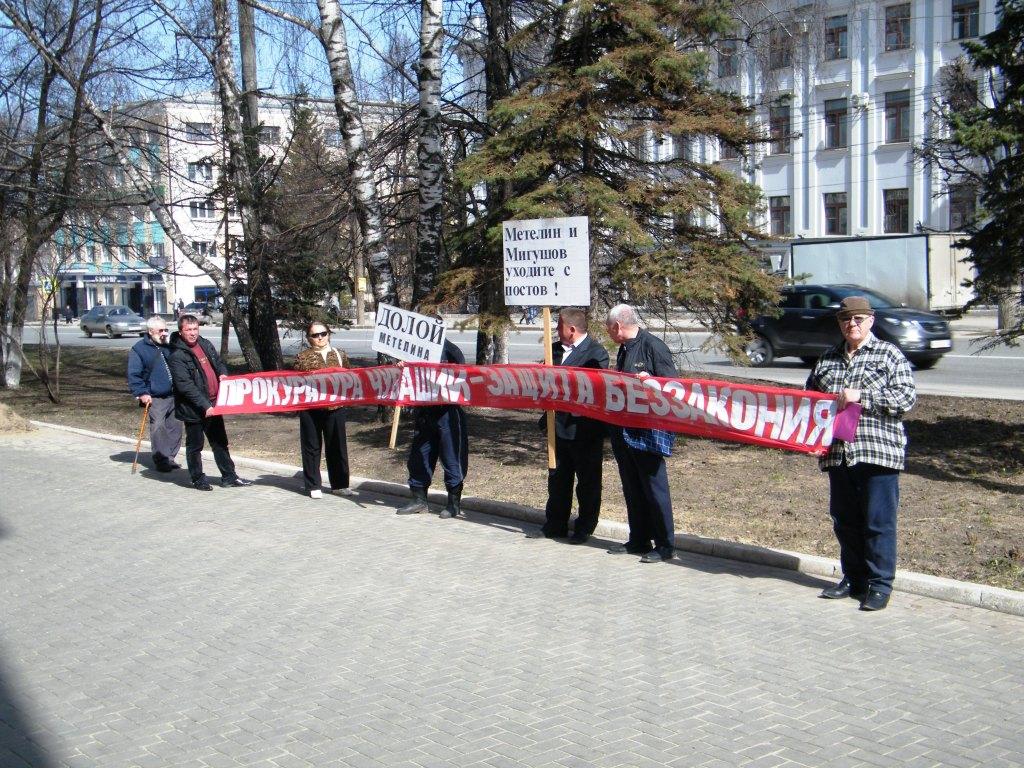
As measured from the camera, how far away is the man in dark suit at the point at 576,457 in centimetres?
862

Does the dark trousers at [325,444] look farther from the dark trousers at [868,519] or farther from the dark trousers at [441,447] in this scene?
the dark trousers at [868,519]

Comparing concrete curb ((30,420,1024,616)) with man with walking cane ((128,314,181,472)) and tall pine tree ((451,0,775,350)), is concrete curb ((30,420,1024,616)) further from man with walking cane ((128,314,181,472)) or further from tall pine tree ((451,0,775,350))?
tall pine tree ((451,0,775,350))

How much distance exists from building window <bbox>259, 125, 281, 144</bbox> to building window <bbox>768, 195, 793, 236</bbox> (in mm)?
33956

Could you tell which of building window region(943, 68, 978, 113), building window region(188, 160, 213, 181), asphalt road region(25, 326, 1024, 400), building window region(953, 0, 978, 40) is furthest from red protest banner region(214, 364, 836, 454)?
building window region(953, 0, 978, 40)

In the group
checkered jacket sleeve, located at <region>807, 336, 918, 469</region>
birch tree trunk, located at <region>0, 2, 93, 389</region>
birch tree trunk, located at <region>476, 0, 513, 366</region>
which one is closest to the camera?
checkered jacket sleeve, located at <region>807, 336, 918, 469</region>

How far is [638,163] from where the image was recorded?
1235 centimetres

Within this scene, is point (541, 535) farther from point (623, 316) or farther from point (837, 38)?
point (837, 38)

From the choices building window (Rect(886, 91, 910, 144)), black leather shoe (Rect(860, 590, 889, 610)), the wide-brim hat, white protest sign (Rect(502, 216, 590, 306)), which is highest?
building window (Rect(886, 91, 910, 144))

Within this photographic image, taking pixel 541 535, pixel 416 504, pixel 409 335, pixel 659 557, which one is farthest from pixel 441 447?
pixel 659 557

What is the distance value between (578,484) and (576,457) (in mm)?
233

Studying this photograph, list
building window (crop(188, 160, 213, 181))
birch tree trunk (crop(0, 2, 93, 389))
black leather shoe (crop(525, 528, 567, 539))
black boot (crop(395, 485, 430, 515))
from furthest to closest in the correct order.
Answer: building window (crop(188, 160, 213, 181)) < birch tree trunk (crop(0, 2, 93, 389)) < black boot (crop(395, 485, 430, 515)) < black leather shoe (crop(525, 528, 567, 539))

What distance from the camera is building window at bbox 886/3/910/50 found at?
152ft

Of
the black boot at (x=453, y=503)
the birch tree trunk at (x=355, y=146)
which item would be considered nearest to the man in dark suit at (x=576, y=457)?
the black boot at (x=453, y=503)

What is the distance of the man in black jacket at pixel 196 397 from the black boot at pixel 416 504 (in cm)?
249
